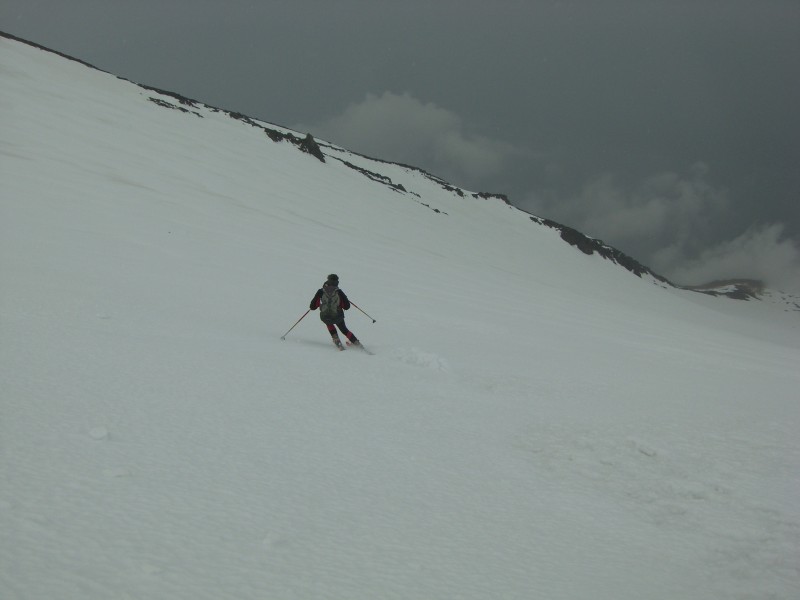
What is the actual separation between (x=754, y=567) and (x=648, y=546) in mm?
622

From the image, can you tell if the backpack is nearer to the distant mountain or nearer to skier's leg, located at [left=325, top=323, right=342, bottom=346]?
skier's leg, located at [left=325, top=323, right=342, bottom=346]

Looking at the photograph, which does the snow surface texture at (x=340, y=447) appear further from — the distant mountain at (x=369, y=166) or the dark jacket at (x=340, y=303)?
the distant mountain at (x=369, y=166)

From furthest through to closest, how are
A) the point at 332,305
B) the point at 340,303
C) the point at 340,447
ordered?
1. the point at 340,303
2. the point at 332,305
3. the point at 340,447

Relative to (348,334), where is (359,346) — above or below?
below

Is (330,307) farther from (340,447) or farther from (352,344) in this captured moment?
(340,447)

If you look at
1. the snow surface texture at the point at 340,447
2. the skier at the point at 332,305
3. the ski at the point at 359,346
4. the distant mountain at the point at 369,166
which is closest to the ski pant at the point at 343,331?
the skier at the point at 332,305

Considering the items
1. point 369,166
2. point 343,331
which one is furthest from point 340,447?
point 369,166

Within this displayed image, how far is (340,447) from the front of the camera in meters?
4.09

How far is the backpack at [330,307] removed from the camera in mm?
8523

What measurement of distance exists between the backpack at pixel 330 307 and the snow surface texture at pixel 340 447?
741 millimetres

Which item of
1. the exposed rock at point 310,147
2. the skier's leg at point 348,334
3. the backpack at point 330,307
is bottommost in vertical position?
the skier's leg at point 348,334

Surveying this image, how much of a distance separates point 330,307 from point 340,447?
4607 mm

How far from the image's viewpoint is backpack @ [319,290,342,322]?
8.52 metres

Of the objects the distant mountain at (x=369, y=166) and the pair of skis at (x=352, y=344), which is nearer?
the pair of skis at (x=352, y=344)
